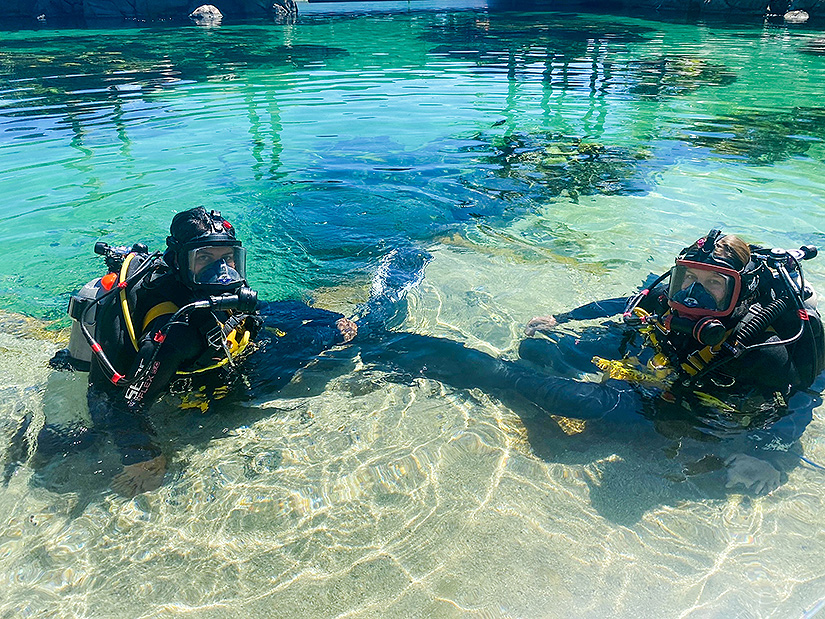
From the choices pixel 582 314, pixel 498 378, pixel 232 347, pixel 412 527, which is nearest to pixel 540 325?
pixel 582 314

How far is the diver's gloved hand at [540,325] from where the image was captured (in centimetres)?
452

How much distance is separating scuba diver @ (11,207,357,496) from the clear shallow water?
0.22m

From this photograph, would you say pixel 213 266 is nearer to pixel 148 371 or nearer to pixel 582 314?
pixel 148 371

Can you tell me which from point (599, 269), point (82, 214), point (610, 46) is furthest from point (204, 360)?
point (610, 46)

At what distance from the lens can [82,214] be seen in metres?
7.29

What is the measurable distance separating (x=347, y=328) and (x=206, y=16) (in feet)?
99.9

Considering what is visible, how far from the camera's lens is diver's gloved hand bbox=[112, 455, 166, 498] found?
3078 millimetres

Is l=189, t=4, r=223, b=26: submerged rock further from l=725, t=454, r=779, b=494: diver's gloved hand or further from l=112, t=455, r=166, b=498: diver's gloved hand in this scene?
l=725, t=454, r=779, b=494: diver's gloved hand

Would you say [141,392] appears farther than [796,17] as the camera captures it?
No

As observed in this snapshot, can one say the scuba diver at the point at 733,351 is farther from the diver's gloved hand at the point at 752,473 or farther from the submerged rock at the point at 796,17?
the submerged rock at the point at 796,17

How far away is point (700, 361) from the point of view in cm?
324

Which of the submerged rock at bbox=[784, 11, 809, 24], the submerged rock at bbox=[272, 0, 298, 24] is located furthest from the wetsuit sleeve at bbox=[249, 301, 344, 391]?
the submerged rock at bbox=[272, 0, 298, 24]

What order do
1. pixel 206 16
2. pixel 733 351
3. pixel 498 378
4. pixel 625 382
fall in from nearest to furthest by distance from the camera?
pixel 733 351 → pixel 625 382 → pixel 498 378 → pixel 206 16

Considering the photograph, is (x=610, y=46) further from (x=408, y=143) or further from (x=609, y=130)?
(x=408, y=143)
